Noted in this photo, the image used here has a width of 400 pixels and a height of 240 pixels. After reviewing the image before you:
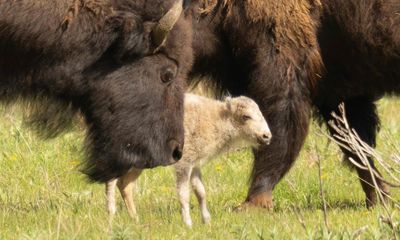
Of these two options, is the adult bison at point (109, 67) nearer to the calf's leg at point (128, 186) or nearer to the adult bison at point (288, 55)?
the calf's leg at point (128, 186)

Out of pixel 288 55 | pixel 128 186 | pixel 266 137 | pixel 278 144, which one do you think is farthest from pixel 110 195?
pixel 288 55

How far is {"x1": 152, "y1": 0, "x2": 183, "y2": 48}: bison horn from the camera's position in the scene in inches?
279

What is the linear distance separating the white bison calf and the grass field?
0.21 metres

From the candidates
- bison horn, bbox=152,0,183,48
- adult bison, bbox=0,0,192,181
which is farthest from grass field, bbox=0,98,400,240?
bison horn, bbox=152,0,183,48

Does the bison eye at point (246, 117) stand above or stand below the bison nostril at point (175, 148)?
below

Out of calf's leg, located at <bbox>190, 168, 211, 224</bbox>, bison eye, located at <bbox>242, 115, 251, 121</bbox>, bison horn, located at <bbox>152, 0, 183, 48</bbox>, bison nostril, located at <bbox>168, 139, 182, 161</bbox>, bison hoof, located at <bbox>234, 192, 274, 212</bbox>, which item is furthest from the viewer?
bison hoof, located at <bbox>234, 192, 274, 212</bbox>

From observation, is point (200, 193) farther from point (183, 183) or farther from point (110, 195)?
point (110, 195)

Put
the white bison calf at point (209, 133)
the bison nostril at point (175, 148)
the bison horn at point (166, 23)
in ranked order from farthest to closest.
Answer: the white bison calf at point (209, 133) → the bison nostril at point (175, 148) → the bison horn at point (166, 23)

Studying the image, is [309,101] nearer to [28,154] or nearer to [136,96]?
[136,96]

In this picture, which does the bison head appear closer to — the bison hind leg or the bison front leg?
the bison front leg

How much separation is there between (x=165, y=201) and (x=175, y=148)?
1.41m

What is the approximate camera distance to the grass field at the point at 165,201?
632 centimetres

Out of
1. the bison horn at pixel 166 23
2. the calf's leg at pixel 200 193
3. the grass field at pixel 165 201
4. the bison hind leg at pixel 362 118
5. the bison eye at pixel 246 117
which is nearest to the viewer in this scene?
the grass field at pixel 165 201

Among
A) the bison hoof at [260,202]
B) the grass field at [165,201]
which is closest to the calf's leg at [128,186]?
the grass field at [165,201]
